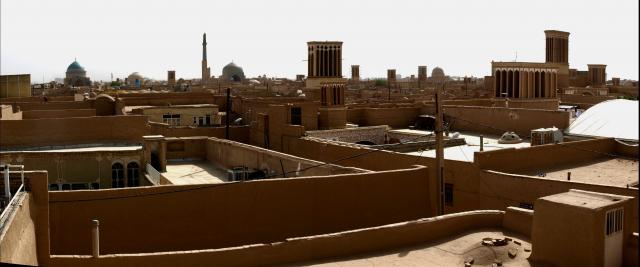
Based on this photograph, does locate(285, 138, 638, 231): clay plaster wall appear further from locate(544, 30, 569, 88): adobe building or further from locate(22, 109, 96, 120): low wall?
locate(544, 30, 569, 88): adobe building

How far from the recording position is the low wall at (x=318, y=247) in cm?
918

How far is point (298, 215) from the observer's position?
516 inches

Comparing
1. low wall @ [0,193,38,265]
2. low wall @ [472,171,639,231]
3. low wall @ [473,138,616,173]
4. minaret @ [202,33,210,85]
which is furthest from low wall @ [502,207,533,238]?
minaret @ [202,33,210,85]

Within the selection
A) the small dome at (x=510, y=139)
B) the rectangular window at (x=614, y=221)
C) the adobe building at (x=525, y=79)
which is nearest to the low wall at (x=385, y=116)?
the adobe building at (x=525, y=79)

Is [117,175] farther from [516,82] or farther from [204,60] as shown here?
[204,60]

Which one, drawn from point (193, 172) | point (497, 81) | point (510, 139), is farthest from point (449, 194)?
point (497, 81)

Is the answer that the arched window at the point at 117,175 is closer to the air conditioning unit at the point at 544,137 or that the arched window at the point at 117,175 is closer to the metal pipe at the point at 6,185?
the metal pipe at the point at 6,185

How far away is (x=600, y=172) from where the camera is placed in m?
18.8

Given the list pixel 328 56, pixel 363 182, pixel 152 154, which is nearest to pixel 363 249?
pixel 363 182

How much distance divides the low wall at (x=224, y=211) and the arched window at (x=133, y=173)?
1048cm

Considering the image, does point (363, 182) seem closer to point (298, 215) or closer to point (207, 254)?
point (298, 215)

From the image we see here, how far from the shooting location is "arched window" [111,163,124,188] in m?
21.9

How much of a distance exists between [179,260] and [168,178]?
10.7m

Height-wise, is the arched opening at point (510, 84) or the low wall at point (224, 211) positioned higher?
the arched opening at point (510, 84)
